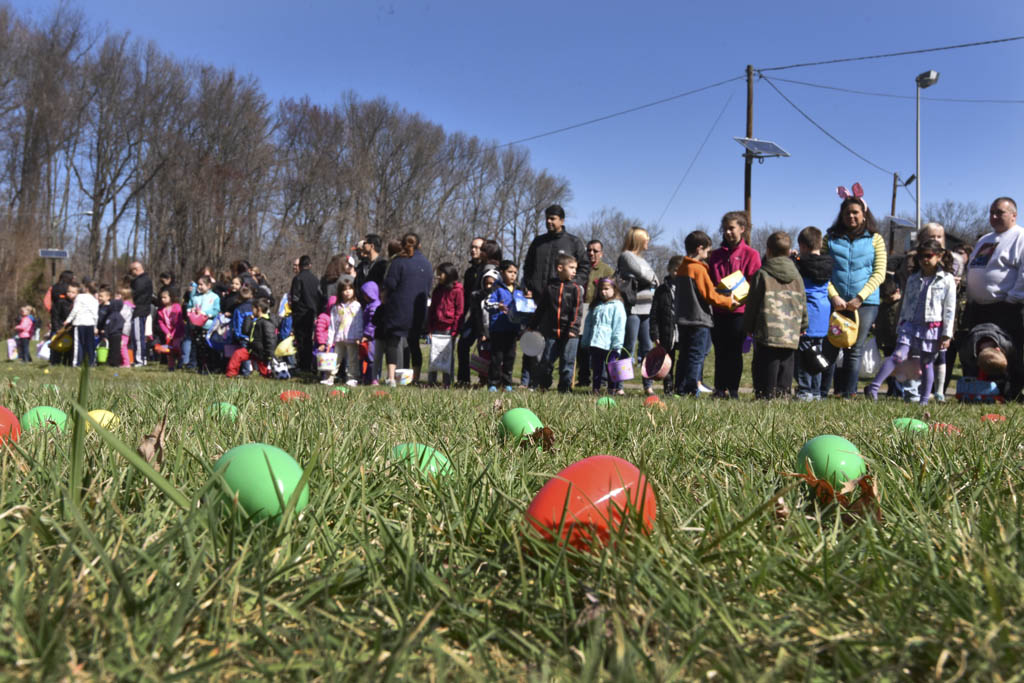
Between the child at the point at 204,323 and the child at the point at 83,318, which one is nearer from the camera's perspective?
the child at the point at 204,323

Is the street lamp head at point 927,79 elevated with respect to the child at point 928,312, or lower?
elevated

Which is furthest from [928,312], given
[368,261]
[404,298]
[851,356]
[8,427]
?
[8,427]

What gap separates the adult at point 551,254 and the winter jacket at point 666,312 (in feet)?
3.00

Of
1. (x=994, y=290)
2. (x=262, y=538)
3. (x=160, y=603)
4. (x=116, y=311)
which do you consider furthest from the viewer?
(x=116, y=311)

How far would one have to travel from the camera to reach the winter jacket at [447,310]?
9.57 m

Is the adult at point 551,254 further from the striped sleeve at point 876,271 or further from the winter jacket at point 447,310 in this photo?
the striped sleeve at point 876,271

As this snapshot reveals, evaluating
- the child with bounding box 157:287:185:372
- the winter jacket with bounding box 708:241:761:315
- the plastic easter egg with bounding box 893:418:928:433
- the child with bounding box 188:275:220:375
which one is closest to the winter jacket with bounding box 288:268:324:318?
the child with bounding box 188:275:220:375

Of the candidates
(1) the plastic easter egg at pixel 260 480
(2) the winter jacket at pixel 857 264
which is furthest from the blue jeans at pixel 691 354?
(1) the plastic easter egg at pixel 260 480

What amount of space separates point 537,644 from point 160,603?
1.86ft

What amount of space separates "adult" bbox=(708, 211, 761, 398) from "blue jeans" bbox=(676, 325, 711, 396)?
0.18 metres

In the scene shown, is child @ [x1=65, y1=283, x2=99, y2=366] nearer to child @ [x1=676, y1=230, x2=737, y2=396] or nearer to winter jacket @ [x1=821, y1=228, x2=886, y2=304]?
child @ [x1=676, y1=230, x2=737, y2=396]

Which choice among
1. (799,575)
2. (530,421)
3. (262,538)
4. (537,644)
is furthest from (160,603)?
(530,421)

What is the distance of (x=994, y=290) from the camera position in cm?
705

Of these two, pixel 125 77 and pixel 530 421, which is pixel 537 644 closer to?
pixel 530 421
